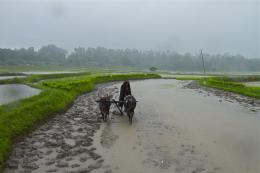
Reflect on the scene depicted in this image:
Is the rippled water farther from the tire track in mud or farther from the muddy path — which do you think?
the tire track in mud

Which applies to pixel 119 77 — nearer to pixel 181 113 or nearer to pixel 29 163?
pixel 181 113

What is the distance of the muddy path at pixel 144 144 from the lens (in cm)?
835

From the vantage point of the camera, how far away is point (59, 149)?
9.84 m

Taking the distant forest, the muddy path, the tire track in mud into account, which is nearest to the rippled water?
the muddy path

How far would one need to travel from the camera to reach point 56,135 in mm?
11516

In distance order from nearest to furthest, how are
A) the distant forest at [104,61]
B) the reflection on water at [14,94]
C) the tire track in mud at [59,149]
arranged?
the tire track in mud at [59,149] → the reflection on water at [14,94] → the distant forest at [104,61]

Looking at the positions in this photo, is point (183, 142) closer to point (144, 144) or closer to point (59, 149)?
point (144, 144)

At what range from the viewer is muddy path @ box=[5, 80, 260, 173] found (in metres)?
8.35

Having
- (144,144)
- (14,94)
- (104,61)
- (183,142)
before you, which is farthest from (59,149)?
(104,61)

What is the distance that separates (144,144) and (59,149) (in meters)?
3.03

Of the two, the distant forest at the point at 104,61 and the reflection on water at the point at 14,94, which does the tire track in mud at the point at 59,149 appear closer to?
the reflection on water at the point at 14,94

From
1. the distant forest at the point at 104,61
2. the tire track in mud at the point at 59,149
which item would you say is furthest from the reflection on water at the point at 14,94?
the distant forest at the point at 104,61

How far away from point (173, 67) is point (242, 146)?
12532cm

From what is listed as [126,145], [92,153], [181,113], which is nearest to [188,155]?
[126,145]
